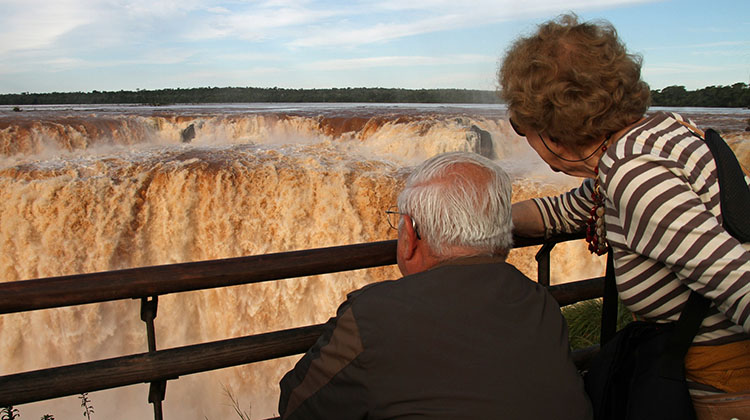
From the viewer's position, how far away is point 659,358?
131 cm

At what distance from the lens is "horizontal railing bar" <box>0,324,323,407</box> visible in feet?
4.89

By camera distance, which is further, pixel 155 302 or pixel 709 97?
pixel 709 97

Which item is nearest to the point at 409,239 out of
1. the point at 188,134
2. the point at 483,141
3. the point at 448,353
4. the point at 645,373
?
the point at 448,353

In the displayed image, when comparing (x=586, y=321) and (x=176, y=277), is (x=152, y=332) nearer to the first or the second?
(x=176, y=277)

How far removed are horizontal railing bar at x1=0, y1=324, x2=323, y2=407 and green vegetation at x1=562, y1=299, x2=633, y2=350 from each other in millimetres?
4197

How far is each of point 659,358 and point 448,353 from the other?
0.53 m

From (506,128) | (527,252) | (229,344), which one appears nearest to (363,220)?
(527,252)

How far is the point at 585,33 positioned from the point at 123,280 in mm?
1283

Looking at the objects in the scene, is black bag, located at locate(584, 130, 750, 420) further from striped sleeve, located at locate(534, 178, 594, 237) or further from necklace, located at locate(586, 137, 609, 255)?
striped sleeve, located at locate(534, 178, 594, 237)

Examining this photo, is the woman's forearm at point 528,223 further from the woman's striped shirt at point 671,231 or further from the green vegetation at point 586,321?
the green vegetation at point 586,321

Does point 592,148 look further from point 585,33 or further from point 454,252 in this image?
point 454,252

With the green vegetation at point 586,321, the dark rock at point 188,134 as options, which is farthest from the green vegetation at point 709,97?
the green vegetation at point 586,321

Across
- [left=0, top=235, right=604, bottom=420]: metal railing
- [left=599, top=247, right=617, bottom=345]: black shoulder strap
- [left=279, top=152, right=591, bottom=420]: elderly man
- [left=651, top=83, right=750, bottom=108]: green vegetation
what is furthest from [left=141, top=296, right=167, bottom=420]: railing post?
[left=651, top=83, right=750, bottom=108]: green vegetation

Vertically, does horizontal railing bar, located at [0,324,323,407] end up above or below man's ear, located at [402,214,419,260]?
below
